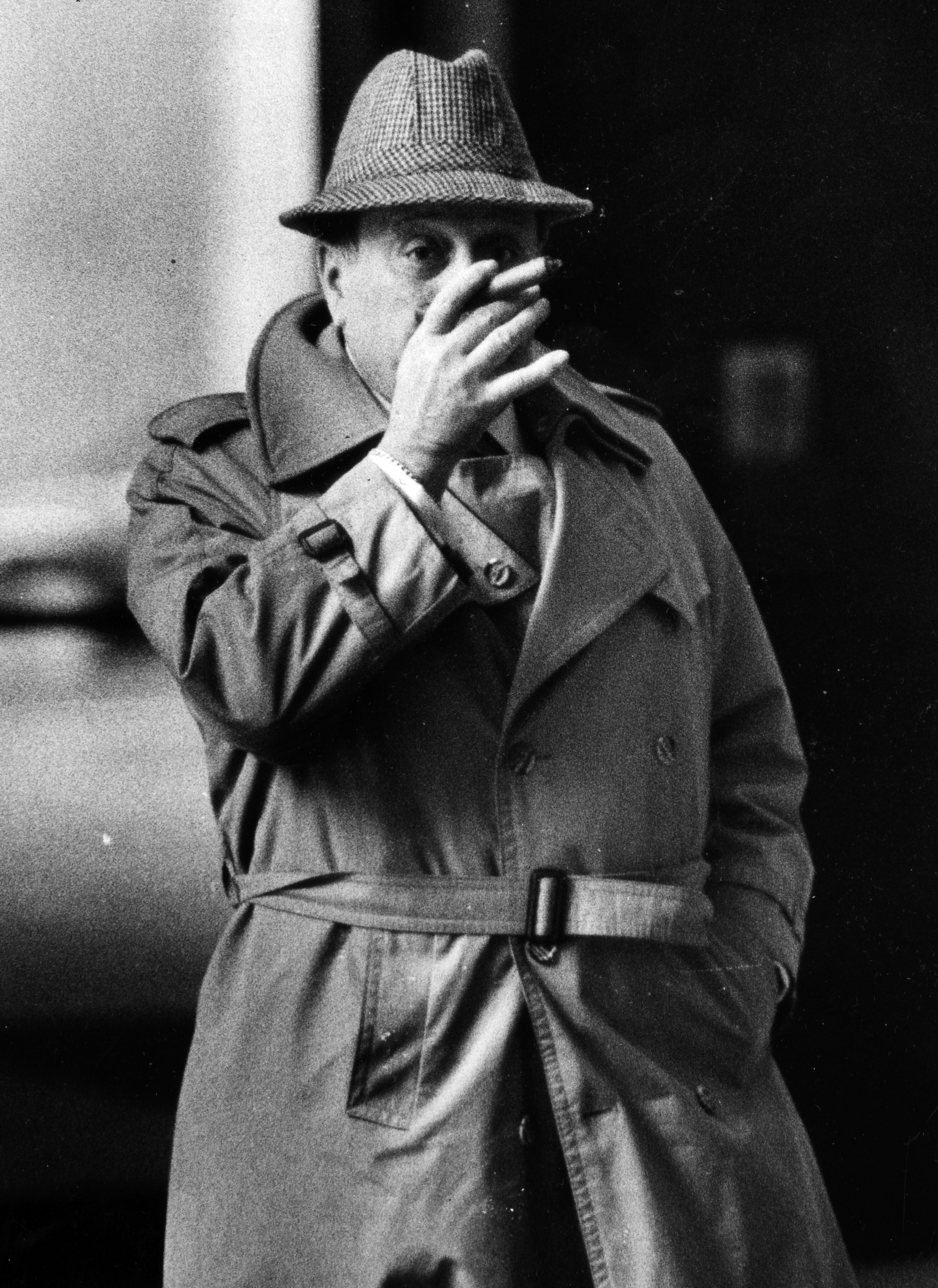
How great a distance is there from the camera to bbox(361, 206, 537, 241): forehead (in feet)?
7.99

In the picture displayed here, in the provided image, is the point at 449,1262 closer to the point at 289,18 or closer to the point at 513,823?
the point at 513,823

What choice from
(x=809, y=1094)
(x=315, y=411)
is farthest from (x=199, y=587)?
(x=809, y=1094)

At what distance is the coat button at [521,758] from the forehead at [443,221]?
2.28ft

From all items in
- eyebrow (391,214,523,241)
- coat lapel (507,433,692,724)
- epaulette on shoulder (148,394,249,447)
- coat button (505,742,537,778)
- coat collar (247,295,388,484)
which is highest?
eyebrow (391,214,523,241)

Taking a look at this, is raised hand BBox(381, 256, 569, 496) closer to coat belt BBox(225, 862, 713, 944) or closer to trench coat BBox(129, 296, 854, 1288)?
trench coat BBox(129, 296, 854, 1288)

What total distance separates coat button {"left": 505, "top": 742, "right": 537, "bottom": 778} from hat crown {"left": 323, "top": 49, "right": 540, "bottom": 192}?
2.59ft

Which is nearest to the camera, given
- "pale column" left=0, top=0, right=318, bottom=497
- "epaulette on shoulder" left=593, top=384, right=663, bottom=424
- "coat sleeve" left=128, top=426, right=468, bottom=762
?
"coat sleeve" left=128, top=426, right=468, bottom=762

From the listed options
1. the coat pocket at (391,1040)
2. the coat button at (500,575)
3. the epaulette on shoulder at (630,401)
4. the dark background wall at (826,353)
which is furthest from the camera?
the dark background wall at (826,353)

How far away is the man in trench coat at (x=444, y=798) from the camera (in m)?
2.22

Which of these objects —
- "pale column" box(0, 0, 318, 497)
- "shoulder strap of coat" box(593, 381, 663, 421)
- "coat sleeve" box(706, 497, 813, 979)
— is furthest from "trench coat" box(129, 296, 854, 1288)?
"pale column" box(0, 0, 318, 497)

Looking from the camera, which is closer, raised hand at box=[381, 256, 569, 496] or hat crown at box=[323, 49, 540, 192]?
raised hand at box=[381, 256, 569, 496]

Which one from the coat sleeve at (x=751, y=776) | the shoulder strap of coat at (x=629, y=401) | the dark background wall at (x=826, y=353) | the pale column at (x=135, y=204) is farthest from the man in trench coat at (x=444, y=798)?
the dark background wall at (x=826, y=353)

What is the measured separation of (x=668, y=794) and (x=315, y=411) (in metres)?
0.71

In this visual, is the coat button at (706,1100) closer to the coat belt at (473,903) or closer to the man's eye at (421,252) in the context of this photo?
the coat belt at (473,903)
